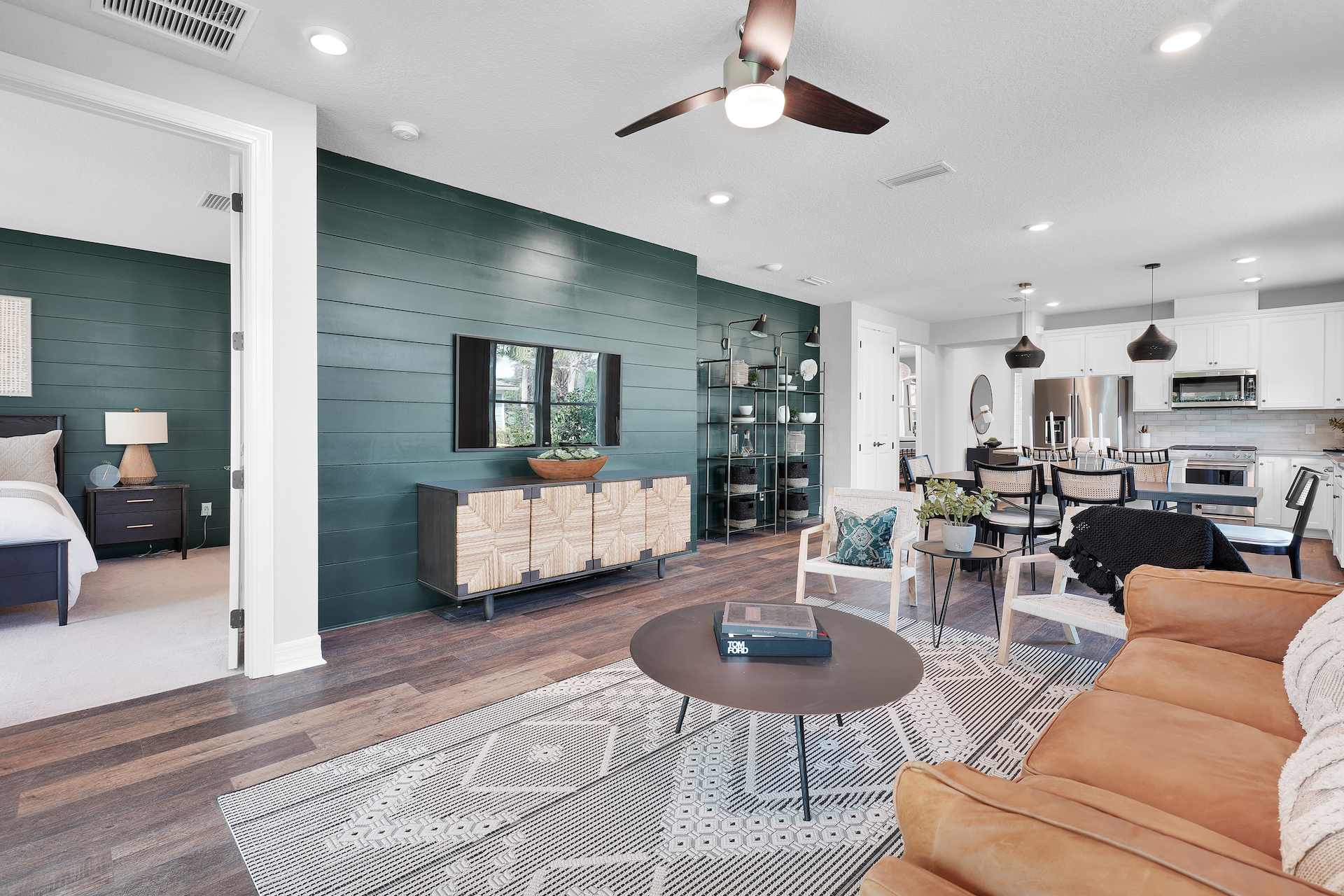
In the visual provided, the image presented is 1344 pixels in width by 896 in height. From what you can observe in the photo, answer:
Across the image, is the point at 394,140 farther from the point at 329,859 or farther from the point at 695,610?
the point at 329,859

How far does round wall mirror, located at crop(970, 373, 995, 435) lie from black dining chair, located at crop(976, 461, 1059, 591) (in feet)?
16.3

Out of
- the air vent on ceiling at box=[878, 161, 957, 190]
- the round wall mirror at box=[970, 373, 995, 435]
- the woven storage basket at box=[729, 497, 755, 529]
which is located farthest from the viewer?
the round wall mirror at box=[970, 373, 995, 435]

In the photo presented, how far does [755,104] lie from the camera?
79.0 inches

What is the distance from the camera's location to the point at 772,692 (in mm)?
1700

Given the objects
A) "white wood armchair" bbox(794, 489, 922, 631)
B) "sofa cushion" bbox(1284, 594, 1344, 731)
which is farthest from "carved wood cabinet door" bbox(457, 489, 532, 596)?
"sofa cushion" bbox(1284, 594, 1344, 731)

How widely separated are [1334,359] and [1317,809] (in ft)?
26.5

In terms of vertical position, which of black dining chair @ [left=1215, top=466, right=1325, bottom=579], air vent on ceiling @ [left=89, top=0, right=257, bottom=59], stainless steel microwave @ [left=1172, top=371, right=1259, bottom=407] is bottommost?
black dining chair @ [left=1215, top=466, right=1325, bottom=579]

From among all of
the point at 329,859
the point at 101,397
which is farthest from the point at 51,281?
the point at 329,859

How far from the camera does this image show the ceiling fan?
6.01ft

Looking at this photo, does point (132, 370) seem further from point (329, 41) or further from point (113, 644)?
point (329, 41)

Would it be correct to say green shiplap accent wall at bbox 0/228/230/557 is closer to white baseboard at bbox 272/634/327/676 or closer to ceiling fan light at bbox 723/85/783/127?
white baseboard at bbox 272/634/327/676

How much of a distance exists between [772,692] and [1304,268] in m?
7.18

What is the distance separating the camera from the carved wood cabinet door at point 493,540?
3.48 m

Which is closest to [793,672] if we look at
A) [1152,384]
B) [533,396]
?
[533,396]
